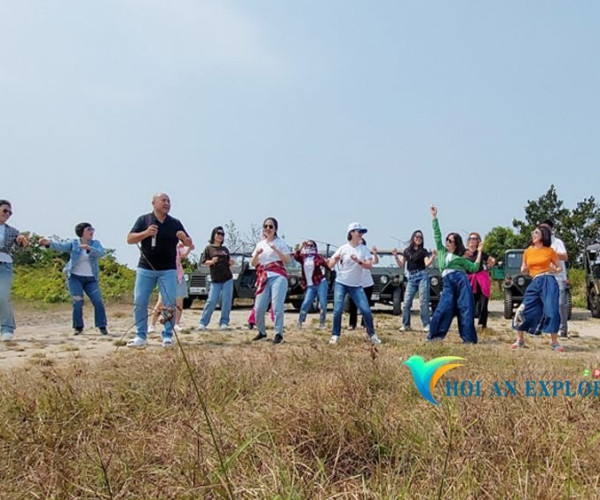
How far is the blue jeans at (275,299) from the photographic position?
280 inches

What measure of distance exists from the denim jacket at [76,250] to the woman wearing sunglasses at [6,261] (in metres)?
0.51

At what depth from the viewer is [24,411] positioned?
3.02m

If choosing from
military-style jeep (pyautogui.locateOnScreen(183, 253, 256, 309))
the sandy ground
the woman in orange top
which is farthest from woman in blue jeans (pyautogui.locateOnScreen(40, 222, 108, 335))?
military-style jeep (pyautogui.locateOnScreen(183, 253, 256, 309))

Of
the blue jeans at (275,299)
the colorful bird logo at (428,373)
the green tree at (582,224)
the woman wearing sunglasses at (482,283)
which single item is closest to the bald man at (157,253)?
the blue jeans at (275,299)

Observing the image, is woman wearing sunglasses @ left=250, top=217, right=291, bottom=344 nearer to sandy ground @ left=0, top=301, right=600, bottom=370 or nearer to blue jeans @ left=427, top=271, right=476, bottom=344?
sandy ground @ left=0, top=301, right=600, bottom=370

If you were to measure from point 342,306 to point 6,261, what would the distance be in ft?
13.7

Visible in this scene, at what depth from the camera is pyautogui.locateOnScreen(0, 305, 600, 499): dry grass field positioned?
2.13m

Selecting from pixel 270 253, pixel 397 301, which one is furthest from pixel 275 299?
pixel 397 301

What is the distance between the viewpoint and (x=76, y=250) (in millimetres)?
7898

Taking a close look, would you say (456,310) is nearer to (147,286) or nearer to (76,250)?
(147,286)

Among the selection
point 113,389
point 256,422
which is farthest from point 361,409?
point 113,389

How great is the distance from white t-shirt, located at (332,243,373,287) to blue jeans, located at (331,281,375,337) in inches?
3.0

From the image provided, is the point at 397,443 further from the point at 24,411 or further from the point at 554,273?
the point at 554,273

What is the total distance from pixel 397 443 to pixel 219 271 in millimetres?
6715
